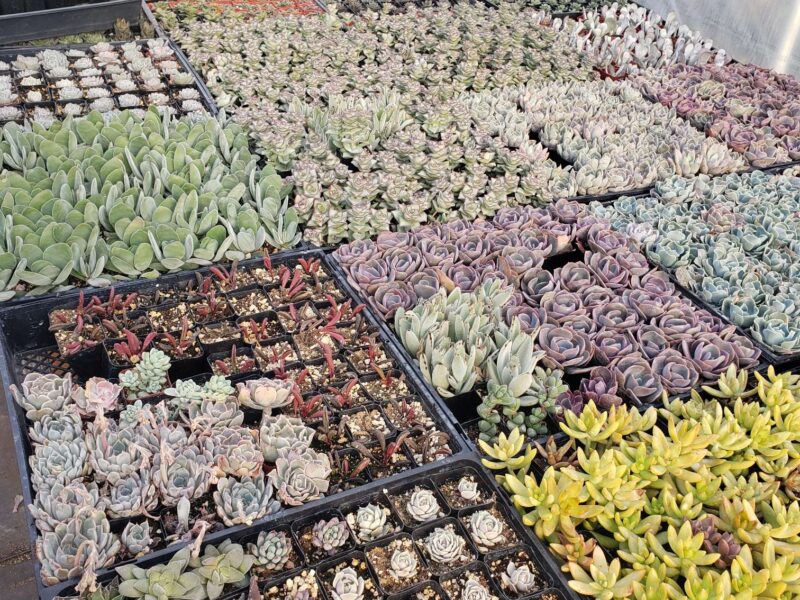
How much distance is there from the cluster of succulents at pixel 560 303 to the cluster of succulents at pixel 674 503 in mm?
222

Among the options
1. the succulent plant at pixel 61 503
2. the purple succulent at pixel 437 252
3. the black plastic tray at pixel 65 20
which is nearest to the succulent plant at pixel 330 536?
the succulent plant at pixel 61 503

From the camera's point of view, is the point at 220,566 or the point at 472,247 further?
the point at 472,247

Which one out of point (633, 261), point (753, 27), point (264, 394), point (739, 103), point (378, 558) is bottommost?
point (378, 558)

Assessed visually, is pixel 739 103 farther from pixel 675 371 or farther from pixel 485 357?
pixel 485 357

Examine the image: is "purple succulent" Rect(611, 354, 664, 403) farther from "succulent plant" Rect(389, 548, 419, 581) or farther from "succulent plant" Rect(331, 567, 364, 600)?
"succulent plant" Rect(331, 567, 364, 600)

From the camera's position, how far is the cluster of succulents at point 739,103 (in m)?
3.73

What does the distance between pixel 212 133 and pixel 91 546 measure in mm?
2133

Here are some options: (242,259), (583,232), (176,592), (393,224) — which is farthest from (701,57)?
(176,592)

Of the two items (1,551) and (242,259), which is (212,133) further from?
(1,551)

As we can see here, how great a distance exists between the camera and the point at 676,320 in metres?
2.39

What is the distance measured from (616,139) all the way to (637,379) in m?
1.80

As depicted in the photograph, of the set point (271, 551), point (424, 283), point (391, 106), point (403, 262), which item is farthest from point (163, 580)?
point (391, 106)

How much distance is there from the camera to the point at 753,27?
5309 millimetres

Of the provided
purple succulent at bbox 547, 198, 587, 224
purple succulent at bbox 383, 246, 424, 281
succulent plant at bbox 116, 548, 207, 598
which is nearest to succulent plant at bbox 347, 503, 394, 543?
succulent plant at bbox 116, 548, 207, 598
